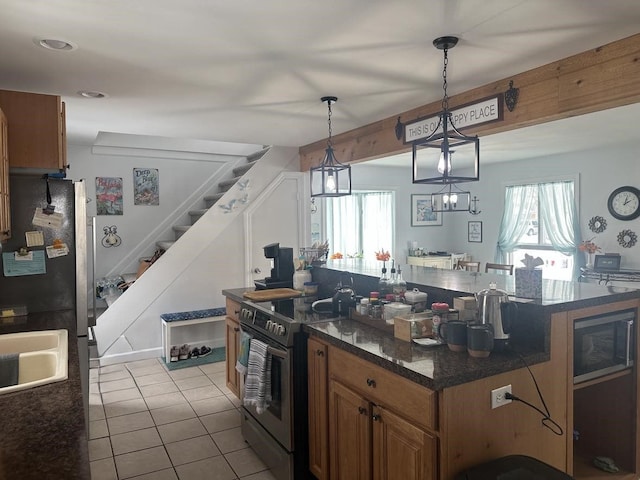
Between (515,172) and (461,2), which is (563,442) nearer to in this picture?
(461,2)

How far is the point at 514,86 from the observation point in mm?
3070

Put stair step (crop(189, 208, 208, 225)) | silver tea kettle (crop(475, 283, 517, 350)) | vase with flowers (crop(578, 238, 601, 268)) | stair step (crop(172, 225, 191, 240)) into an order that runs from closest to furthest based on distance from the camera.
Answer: silver tea kettle (crop(475, 283, 517, 350)) → stair step (crop(172, 225, 191, 240)) → stair step (crop(189, 208, 208, 225)) → vase with flowers (crop(578, 238, 601, 268))

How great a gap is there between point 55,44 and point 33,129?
1.75 feet

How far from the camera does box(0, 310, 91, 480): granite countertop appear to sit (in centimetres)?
101

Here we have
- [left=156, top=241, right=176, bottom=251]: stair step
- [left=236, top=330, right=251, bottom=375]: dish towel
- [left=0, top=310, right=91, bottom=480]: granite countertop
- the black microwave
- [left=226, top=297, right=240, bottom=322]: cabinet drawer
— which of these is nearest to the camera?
[left=0, top=310, right=91, bottom=480]: granite countertop

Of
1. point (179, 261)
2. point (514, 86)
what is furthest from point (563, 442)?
point (179, 261)

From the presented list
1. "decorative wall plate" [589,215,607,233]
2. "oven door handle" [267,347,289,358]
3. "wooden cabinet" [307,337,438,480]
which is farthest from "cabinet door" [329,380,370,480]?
"decorative wall plate" [589,215,607,233]

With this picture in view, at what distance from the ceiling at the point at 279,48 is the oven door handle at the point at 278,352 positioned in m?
1.73

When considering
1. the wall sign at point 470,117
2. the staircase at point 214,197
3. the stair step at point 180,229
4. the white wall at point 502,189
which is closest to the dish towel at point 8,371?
the wall sign at point 470,117

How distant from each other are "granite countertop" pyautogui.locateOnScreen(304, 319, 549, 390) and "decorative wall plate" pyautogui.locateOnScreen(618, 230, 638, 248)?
17.2ft

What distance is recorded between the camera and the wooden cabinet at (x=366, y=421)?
1.68 metres

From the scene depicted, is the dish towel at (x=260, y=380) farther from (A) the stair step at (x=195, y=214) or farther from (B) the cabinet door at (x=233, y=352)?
(A) the stair step at (x=195, y=214)

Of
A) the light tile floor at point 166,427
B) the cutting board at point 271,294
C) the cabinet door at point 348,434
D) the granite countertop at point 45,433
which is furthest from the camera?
the cutting board at point 271,294

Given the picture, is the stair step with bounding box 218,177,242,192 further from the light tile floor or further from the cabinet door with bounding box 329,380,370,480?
the cabinet door with bounding box 329,380,370,480
